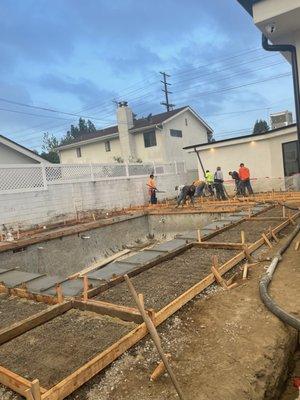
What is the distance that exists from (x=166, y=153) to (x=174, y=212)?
38.6 feet

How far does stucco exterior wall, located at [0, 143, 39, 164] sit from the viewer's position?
15.5m

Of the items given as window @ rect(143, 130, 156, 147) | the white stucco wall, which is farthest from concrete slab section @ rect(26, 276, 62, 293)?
window @ rect(143, 130, 156, 147)

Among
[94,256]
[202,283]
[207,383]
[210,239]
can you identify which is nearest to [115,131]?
[94,256]

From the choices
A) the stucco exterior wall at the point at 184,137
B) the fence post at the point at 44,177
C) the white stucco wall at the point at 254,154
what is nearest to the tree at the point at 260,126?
the stucco exterior wall at the point at 184,137

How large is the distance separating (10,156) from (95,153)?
11215 mm

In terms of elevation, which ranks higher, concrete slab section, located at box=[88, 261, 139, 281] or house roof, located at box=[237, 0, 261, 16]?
house roof, located at box=[237, 0, 261, 16]

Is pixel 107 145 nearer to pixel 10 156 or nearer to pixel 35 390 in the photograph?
pixel 10 156

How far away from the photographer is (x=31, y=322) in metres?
3.82

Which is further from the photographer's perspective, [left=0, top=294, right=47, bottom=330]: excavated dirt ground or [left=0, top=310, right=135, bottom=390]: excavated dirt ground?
[left=0, top=294, right=47, bottom=330]: excavated dirt ground

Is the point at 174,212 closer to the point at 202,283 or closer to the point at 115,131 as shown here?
the point at 202,283

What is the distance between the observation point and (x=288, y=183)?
16.5m

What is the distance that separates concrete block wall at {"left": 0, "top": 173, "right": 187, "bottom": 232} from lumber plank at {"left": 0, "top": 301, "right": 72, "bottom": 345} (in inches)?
276

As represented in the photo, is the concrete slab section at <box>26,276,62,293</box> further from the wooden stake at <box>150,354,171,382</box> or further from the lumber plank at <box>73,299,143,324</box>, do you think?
the wooden stake at <box>150,354,171,382</box>

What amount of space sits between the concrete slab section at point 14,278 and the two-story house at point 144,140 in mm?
18188
